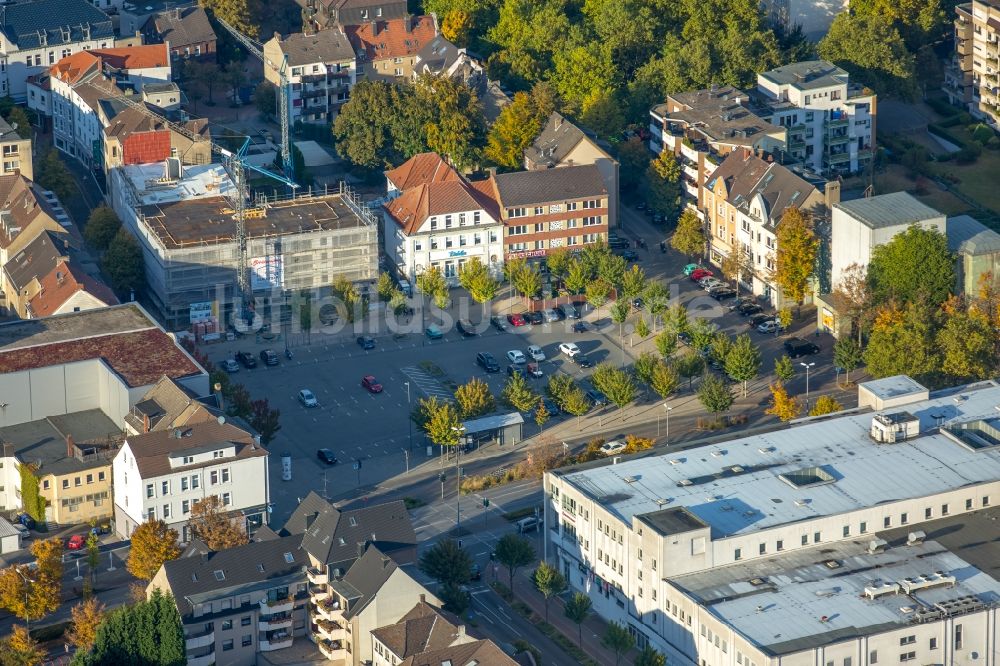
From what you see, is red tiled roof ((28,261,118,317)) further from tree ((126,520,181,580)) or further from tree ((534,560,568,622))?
tree ((534,560,568,622))

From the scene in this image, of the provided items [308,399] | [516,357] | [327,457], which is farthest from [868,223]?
[327,457]

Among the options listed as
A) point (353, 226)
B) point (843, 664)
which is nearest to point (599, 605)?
point (843, 664)

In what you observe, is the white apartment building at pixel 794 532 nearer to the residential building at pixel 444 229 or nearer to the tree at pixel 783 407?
the tree at pixel 783 407

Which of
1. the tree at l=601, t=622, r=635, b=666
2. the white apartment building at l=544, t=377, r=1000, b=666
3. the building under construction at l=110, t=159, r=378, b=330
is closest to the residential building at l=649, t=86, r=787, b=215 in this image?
the building under construction at l=110, t=159, r=378, b=330

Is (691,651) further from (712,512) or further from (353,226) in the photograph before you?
(353,226)

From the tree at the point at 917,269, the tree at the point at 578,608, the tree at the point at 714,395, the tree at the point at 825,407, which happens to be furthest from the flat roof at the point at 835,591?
the tree at the point at 917,269
